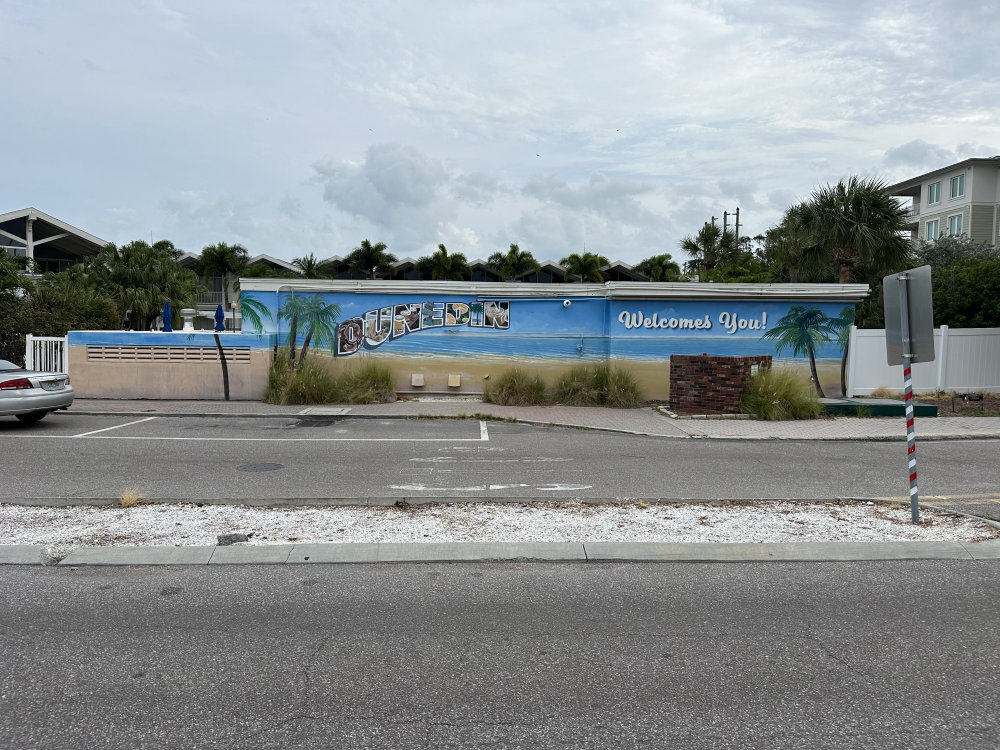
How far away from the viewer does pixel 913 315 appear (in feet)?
24.8

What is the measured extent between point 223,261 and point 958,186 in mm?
49072

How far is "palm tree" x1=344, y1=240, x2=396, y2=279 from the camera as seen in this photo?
54.8 metres

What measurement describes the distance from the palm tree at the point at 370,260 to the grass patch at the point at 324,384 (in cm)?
3693

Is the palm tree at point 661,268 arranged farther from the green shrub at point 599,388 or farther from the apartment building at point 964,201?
the green shrub at point 599,388

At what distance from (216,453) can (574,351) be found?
34.0ft

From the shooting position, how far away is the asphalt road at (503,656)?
3625mm

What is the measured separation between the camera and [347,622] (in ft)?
16.2

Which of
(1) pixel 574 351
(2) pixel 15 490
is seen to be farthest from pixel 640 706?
(1) pixel 574 351

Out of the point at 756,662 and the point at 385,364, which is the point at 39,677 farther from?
the point at 385,364

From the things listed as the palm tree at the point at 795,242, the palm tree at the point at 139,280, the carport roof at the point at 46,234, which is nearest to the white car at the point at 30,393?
the palm tree at the point at 139,280

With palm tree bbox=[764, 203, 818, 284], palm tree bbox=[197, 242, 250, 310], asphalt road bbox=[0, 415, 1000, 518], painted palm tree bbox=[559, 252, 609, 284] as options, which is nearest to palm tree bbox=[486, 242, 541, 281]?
painted palm tree bbox=[559, 252, 609, 284]

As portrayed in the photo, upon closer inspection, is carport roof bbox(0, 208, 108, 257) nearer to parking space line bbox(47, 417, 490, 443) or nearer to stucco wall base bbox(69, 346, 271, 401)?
stucco wall base bbox(69, 346, 271, 401)

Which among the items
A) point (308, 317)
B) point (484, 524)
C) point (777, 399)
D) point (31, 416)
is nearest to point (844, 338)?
point (777, 399)

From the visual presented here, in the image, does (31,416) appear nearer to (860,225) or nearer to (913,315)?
(913,315)
